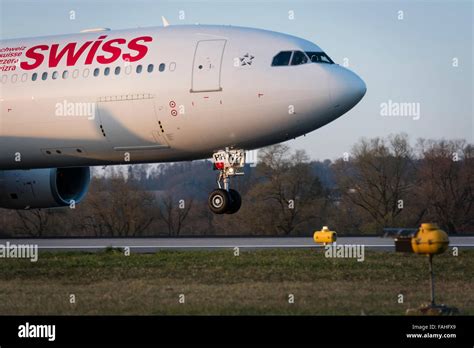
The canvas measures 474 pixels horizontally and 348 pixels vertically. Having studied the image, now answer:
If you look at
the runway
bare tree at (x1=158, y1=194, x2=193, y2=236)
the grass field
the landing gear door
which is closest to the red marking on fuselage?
the landing gear door

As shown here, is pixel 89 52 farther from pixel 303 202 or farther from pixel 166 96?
pixel 303 202

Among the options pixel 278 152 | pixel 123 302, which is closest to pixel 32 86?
pixel 123 302

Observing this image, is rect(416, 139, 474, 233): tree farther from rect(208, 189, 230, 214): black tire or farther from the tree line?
rect(208, 189, 230, 214): black tire

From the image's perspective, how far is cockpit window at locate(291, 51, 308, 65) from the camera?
2525 cm

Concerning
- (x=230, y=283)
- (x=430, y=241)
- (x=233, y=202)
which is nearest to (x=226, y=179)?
(x=233, y=202)

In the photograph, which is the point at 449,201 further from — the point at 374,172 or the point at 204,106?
the point at 204,106

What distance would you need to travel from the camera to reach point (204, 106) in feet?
83.5

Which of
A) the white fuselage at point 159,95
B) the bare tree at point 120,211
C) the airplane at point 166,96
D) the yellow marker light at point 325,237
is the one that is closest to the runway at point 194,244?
the yellow marker light at point 325,237

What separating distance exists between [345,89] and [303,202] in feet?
83.3

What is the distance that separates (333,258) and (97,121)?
333 inches

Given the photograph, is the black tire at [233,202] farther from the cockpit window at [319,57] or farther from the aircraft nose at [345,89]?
the cockpit window at [319,57]

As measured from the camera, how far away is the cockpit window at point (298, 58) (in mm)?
25250

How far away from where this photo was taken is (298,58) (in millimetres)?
25328

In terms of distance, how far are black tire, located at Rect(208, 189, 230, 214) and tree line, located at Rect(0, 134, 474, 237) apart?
20771mm
